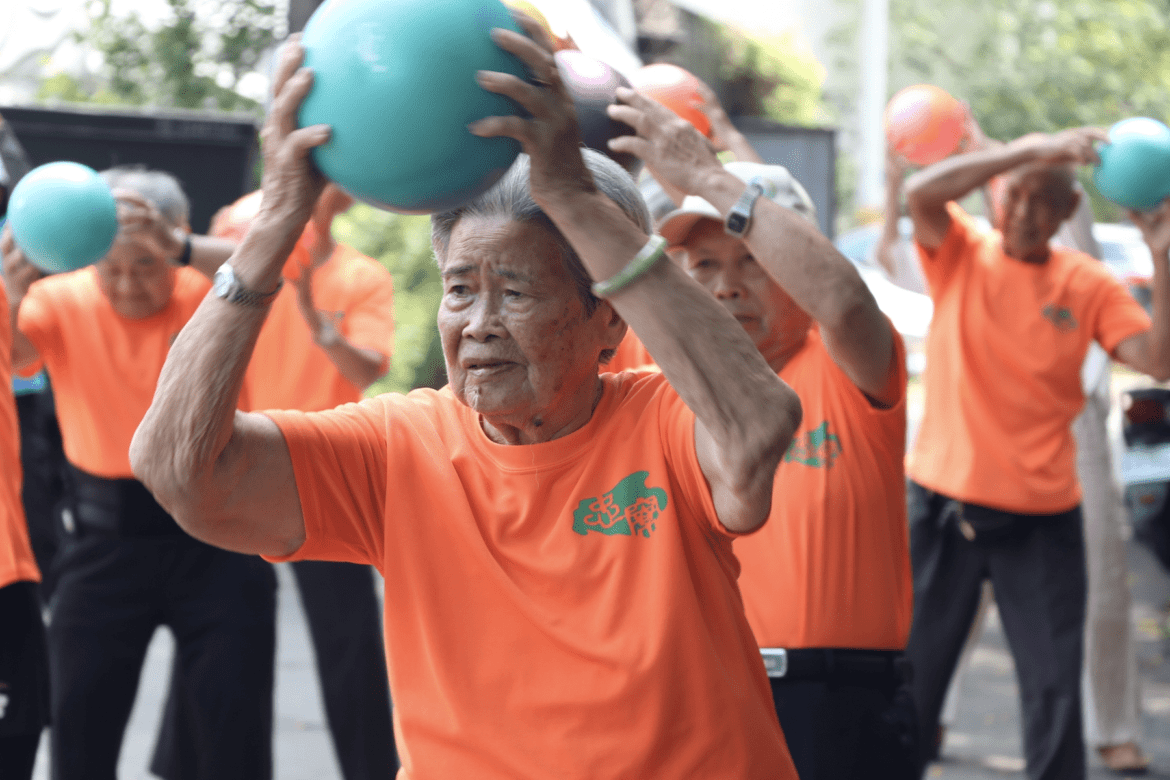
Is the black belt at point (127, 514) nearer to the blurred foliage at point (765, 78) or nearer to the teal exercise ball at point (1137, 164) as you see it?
the teal exercise ball at point (1137, 164)

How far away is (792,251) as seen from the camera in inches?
93.5

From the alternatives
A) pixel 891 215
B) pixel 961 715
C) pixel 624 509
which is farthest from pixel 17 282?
pixel 961 715

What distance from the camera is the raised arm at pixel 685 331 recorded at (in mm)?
1576

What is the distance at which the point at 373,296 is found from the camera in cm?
505

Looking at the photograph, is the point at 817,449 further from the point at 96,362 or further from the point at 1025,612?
the point at 96,362

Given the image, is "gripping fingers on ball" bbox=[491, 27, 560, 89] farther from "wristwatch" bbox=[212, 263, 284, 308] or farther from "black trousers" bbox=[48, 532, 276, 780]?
"black trousers" bbox=[48, 532, 276, 780]

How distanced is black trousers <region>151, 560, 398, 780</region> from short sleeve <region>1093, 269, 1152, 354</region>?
2.83 m

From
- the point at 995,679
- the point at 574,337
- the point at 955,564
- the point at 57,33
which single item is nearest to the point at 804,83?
the point at 57,33

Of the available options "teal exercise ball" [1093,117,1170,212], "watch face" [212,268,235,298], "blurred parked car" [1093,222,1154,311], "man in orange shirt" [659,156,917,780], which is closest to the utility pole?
"blurred parked car" [1093,222,1154,311]

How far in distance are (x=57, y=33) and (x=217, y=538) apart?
1085cm

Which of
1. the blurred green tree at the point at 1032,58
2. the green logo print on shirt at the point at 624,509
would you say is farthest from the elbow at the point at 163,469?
the blurred green tree at the point at 1032,58

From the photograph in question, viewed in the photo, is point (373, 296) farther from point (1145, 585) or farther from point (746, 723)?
point (1145, 585)

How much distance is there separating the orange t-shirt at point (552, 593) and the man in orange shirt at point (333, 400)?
2473mm

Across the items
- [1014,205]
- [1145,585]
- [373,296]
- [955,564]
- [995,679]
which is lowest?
[1145,585]
